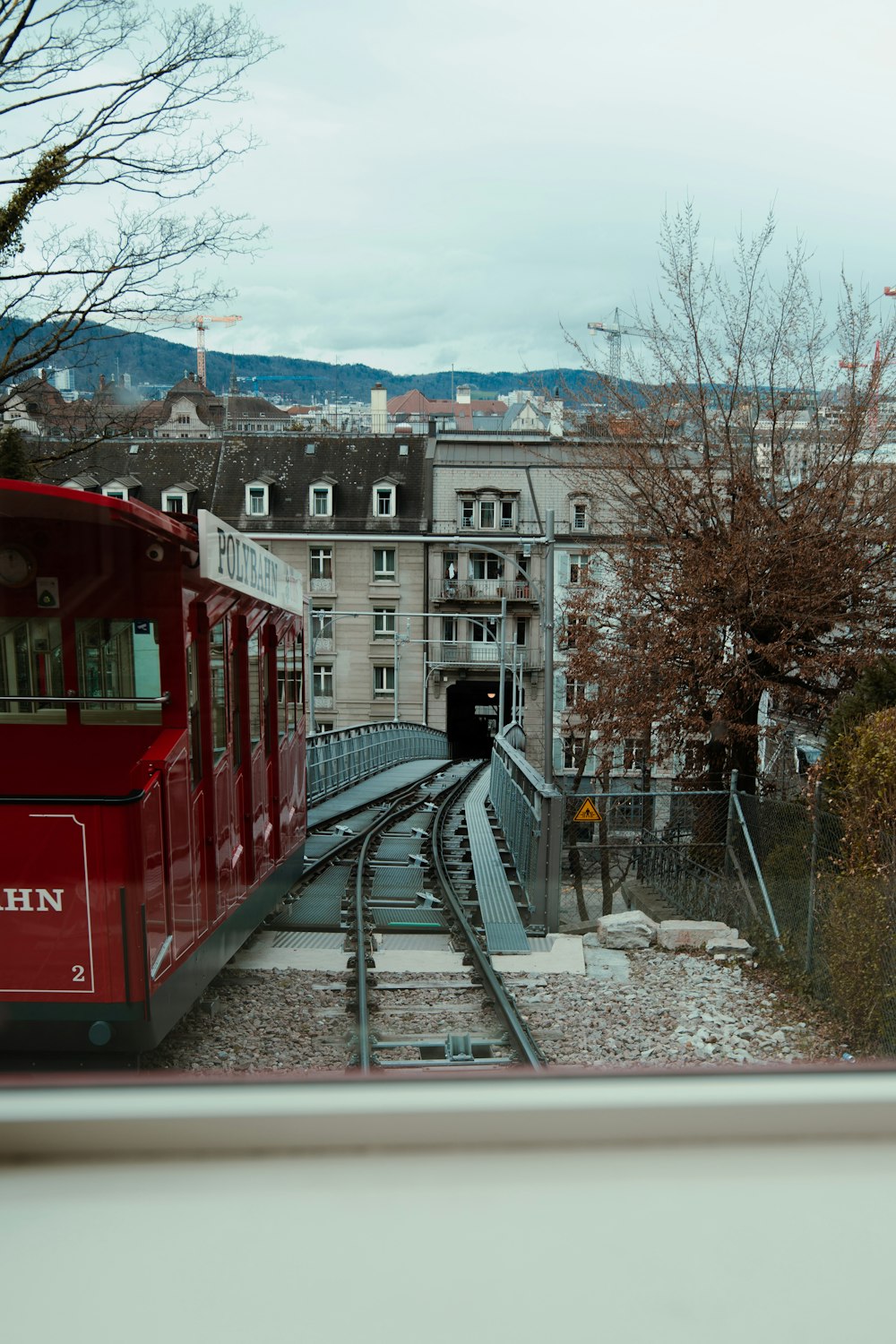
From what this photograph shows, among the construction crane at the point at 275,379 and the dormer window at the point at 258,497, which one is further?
the dormer window at the point at 258,497

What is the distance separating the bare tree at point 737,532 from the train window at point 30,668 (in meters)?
5.64

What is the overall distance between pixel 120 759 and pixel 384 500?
5.24ft

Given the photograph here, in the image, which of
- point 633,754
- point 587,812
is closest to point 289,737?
point 587,812

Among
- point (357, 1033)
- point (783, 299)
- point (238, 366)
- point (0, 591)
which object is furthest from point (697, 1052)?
point (783, 299)

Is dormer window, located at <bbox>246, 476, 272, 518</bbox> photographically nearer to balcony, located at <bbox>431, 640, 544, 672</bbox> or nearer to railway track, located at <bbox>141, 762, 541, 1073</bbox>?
balcony, located at <bbox>431, 640, 544, 672</bbox>

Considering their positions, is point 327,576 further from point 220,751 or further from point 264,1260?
point 264,1260

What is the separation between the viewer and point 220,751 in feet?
16.1

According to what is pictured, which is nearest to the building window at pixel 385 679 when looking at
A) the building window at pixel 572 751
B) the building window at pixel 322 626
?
the building window at pixel 322 626

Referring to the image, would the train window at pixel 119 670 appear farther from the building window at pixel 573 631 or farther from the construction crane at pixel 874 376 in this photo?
the building window at pixel 573 631

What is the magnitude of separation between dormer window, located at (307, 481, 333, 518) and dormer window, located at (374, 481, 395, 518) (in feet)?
0.71

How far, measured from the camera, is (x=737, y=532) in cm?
916

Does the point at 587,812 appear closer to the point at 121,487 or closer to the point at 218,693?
the point at 218,693

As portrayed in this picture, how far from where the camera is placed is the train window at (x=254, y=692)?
18.6ft

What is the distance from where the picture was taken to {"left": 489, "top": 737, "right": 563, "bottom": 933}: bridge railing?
7820 millimetres
